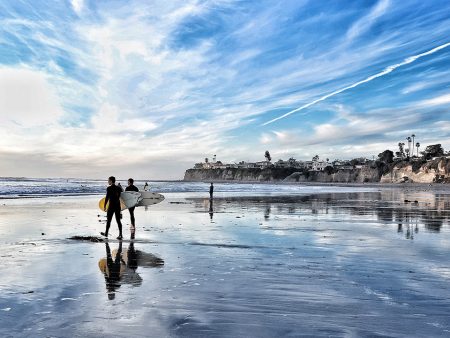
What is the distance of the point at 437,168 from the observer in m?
156

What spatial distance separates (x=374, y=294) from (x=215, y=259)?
469cm

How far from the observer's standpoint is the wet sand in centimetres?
643

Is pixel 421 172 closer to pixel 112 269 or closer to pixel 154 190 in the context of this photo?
pixel 154 190

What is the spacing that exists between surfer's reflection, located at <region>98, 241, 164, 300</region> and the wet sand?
1.2 inches

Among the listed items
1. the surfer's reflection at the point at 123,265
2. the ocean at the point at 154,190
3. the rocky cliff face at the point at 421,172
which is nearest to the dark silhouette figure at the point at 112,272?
the surfer's reflection at the point at 123,265

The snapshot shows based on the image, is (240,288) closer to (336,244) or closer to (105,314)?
(105,314)

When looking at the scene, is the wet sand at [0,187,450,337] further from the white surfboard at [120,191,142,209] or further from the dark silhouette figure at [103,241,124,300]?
the white surfboard at [120,191,142,209]

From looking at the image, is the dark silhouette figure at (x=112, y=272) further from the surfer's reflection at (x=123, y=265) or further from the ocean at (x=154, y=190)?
the ocean at (x=154, y=190)

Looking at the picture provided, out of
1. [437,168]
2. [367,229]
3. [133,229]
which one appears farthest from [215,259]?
[437,168]

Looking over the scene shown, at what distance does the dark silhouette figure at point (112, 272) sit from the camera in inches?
338

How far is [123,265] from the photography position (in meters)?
11.1

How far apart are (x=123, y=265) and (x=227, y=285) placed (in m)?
3.44

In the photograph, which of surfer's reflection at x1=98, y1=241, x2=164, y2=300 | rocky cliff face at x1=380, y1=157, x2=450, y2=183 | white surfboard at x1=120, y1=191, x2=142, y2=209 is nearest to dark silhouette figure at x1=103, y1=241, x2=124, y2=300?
surfer's reflection at x1=98, y1=241, x2=164, y2=300

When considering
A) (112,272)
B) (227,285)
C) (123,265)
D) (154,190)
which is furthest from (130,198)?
(154,190)
